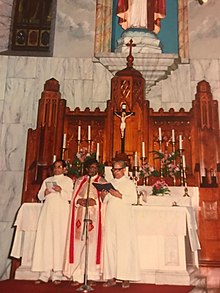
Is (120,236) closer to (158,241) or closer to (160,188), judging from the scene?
(158,241)

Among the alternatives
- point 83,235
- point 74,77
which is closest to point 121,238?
point 83,235

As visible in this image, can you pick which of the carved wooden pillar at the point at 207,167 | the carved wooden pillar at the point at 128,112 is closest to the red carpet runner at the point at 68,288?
the carved wooden pillar at the point at 207,167

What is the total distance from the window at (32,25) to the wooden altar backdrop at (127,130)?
214 cm

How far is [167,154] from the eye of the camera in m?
7.62

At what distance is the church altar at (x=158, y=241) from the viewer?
19.3ft

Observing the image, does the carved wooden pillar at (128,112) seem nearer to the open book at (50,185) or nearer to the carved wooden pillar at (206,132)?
the carved wooden pillar at (206,132)

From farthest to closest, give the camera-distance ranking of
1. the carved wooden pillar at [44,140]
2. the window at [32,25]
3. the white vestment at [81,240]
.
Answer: the window at [32,25] → the carved wooden pillar at [44,140] → the white vestment at [81,240]

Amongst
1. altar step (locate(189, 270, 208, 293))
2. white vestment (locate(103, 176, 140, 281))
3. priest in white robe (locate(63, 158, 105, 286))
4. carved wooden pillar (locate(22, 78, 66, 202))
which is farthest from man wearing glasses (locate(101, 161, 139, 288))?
carved wooden pillar (locate(22, 78, 66, 202))

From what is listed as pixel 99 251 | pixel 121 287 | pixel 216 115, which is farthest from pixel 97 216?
pixel 216 115

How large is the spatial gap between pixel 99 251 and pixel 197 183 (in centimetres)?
258

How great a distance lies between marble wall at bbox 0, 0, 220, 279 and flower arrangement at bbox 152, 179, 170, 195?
2.49 meters

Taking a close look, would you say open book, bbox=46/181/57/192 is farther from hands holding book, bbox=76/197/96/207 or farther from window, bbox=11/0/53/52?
window, bbox=11/0/53/52

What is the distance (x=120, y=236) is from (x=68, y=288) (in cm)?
96

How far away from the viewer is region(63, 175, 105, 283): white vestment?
18.7 ft
